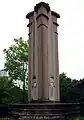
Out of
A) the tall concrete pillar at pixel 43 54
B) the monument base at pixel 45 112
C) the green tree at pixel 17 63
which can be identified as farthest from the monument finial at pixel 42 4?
the green tree at pixel 17 63

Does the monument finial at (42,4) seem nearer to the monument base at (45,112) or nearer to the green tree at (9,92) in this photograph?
the monument base at (45,112)

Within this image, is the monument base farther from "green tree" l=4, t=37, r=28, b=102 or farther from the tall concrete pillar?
"green tree" l=4, t=37, r=28, b=102

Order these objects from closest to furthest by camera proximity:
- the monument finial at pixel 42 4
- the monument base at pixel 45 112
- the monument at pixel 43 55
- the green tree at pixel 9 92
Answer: the monument base at pixel 45 112 < the monument at pixel 43 55 < the monument finial at pixel 42 4 < the green tree at pixel 9 92

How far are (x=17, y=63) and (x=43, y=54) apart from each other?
13.8 meters

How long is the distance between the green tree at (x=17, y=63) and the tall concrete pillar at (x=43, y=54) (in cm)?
1284

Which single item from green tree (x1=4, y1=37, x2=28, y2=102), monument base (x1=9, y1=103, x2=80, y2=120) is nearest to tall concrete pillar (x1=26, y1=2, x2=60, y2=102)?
monument base (x1=9, y1=103, x2=80, y2=120)

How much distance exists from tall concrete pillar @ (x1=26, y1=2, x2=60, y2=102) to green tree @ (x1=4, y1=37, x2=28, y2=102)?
42.1ft

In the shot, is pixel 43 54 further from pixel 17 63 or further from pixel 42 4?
pixel 17 63

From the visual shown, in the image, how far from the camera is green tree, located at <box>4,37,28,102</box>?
21.0 meters

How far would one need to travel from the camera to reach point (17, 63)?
2112 centimetres

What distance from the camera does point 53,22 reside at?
8.24 meters

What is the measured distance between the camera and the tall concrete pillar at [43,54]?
740 cm

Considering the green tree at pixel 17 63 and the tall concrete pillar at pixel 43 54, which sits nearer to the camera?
the tall concrete pillar at pixel 43 54

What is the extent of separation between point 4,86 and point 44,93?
15.1 metres
